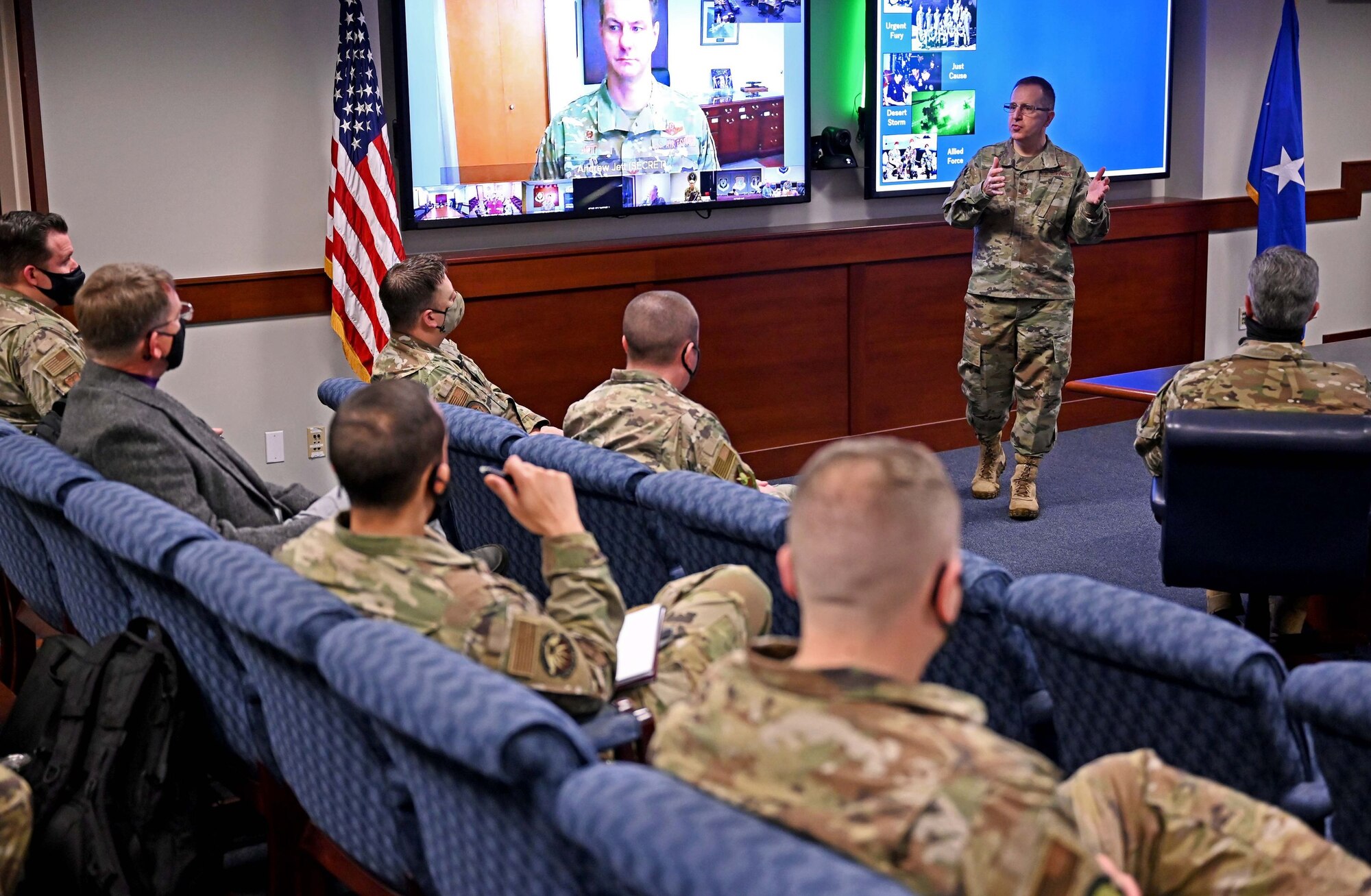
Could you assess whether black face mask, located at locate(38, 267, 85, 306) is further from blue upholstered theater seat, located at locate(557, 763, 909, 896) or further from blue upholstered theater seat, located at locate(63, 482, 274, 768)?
blue upholstered theater seat, located at locate(557, 763, 909, 896)

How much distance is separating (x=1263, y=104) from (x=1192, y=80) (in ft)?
1.20

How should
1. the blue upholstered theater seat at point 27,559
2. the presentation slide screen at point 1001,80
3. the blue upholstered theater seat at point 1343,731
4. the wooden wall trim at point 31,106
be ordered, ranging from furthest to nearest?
the presentation slide screen at point 1001,80 < the wooden wall trim at point 31,106 < the blue upholstered theater seat at point 27,559 < the blue upholstered theater seat at point 1343,731

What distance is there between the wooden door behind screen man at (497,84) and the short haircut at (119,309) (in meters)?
2.57

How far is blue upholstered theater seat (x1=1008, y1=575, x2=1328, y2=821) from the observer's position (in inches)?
71.1

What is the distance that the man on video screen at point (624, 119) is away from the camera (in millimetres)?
5492

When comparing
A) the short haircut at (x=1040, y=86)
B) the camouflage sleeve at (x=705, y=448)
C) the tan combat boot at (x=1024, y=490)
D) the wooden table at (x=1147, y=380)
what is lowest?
the tan combat boot at (x=1024, y=490)

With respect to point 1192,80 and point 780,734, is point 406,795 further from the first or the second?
point 1192,80

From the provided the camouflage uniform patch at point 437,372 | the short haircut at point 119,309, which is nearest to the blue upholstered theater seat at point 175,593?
the short haircut at point 119,309

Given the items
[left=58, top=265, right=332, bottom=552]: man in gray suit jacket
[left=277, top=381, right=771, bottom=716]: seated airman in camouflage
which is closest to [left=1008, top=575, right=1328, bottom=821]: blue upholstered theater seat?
[left=277, top=381, right=771, bottom=716]: seated airman in camouflage

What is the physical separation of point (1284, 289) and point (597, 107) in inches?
114

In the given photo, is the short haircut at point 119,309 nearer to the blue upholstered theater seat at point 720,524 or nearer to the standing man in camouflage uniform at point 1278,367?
the blue upholstered theater seat at point 720,524

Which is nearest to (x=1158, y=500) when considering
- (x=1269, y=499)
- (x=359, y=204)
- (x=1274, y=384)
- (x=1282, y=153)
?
(x=1274, y=384)

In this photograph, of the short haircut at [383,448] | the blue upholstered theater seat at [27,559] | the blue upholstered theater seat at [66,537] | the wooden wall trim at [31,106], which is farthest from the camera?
the wooden wall trim at [31,106]

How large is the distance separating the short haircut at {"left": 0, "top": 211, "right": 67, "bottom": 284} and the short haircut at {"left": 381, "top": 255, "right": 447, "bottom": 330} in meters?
0.88
